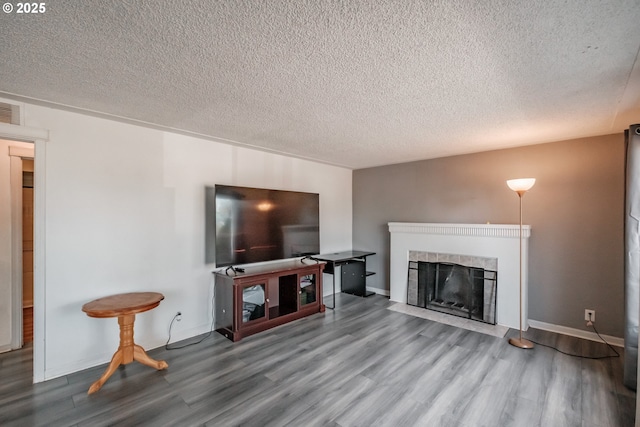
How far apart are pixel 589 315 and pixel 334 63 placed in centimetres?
383

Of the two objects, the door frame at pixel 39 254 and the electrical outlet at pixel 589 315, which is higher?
the door frame at pixel 39 254

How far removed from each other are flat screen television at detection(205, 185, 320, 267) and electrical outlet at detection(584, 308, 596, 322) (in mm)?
3265

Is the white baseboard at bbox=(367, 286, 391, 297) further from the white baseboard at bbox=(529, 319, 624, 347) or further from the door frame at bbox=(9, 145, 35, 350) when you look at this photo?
the door frame at bbox=(9, 145, 35, 350)

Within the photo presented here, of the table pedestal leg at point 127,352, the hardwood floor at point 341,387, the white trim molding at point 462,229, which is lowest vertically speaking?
the hardwood floor at point 341,387

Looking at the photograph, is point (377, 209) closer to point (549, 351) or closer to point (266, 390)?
point (549, 351)

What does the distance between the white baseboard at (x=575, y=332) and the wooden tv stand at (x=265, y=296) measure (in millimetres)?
2689

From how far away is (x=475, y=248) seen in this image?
12.1ft

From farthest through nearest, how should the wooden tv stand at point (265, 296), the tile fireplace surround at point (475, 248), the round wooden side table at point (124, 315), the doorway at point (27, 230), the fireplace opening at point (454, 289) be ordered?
the doorway at point (27, 230), the fireplace opening at point (454, 289), the tile fireplace surround at point (475, 248), the wooden tv stand at point (265, 296), the round wooden side table at point (124, 315)

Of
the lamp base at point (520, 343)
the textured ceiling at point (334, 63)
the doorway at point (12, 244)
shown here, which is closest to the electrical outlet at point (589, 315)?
the lamp base at point (520, 343)

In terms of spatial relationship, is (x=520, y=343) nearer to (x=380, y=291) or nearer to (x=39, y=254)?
(x=380, y=291)

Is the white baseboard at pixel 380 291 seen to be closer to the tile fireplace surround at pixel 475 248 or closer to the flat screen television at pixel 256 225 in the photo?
the tile fireplace surround at pixel 475 248

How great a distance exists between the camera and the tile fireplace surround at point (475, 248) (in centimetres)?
338

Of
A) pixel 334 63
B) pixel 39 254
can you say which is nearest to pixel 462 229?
pixel 334 63

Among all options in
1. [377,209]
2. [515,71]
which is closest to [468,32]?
[515,71]
